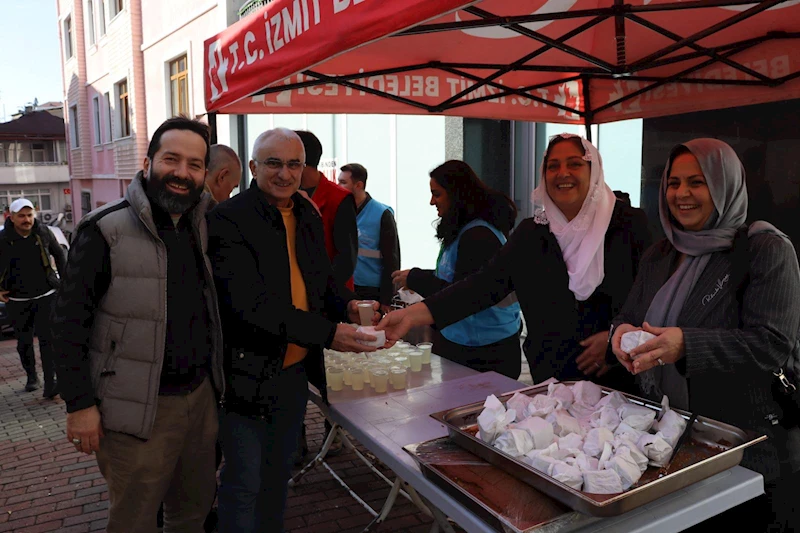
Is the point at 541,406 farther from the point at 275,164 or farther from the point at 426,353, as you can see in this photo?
the point at 275,164

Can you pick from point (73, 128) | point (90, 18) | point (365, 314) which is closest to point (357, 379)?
point (365, 314)

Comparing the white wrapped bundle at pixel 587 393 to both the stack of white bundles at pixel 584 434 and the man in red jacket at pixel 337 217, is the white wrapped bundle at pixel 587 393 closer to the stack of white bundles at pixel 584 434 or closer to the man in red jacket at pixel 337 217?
the stack of white bundles at pixel 584 434

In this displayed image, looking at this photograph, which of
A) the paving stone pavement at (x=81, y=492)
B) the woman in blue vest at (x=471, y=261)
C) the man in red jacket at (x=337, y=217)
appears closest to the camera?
the woman in blue vest at (x=471, y=261)

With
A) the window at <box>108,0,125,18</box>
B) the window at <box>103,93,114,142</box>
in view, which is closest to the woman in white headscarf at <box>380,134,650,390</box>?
the window at <box>108,0,125,18</box>

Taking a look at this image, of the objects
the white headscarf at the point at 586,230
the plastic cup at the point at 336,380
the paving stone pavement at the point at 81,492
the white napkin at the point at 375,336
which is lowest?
the paving stone pavement at the point at 81,492

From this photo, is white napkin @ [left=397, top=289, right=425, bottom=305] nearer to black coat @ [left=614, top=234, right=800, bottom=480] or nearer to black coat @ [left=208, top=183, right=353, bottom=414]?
black coat @ [left=208, top=183, right=353, bottom=414]

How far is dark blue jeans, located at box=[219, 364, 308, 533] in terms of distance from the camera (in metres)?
2.54

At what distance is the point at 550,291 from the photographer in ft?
8.68

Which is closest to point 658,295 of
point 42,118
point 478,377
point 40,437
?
point 478,377

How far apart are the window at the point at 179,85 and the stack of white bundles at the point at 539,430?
14.0 meters

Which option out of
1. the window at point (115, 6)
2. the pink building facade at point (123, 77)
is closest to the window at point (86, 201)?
the pink building facade at point (123, 77)

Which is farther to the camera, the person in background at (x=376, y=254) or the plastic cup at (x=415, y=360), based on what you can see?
the person in background at (x=376, y=254)

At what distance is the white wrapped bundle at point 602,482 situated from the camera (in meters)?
1.49

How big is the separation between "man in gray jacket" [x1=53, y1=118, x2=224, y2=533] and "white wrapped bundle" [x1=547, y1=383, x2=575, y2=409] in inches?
51.5
